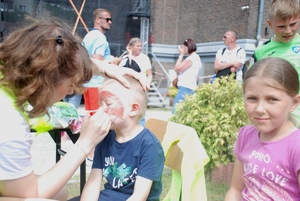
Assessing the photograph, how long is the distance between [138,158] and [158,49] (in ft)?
45.9

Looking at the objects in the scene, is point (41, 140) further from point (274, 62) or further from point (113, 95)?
point (274, 62)

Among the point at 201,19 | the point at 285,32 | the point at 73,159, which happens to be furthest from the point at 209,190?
the point at 201,19

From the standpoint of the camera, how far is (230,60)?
17.3 ft

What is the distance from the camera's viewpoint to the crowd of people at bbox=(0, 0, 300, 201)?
1.41 metres

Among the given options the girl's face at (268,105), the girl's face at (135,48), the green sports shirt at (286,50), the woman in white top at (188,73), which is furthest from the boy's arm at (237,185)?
the girl's face at (135,48)

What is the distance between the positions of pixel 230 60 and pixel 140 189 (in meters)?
3.95

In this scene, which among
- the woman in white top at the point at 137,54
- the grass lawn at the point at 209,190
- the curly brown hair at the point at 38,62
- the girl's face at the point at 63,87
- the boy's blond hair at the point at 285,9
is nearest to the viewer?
the curly brown hair at the point at 38,62

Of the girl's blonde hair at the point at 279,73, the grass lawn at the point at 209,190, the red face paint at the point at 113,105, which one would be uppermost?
the girl's blonde hair at the point at 279,73

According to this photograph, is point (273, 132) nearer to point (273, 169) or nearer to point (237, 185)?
point (273, 169)

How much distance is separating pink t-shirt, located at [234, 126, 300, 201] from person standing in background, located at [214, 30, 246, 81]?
3.76 meters

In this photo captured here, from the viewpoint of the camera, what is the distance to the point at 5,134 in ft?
4.53

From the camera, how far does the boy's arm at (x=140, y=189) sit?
1.66 meters

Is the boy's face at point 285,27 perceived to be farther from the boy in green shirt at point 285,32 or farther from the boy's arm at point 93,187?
the boy's arm at point 93,187

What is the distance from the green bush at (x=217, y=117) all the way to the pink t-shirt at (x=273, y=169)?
161 centimetres
